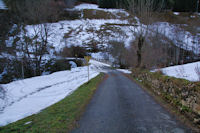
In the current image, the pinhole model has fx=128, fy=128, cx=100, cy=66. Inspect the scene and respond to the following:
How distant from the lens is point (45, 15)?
2748cm

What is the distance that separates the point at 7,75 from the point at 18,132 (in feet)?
77.9

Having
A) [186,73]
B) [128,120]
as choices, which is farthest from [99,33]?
[128,120]

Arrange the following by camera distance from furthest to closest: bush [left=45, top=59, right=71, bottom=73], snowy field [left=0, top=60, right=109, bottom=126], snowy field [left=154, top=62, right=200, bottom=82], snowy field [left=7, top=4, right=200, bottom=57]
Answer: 1. snowy field [left=7, top=4, right=200, bottom=57]
2. bush [left=45, top=59, right=71, bottom=73]
3. snowy field [left=0, top=60, right=109, bottom=126]
4. snowy field [left=154, top=62, right=200, bottom=82]

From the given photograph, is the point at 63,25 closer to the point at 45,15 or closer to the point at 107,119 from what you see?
the point at 45,15

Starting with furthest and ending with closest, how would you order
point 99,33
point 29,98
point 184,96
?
point 99,33 → point 29,98 → point 184,96

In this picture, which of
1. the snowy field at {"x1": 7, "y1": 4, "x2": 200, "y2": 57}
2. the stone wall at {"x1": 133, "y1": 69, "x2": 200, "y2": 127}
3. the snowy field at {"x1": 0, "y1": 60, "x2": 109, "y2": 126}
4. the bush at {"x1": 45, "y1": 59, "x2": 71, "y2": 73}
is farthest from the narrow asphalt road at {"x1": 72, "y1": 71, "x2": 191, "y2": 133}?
the snowy field at {"x1": 7, "y1": 4, "x2": 200, "y2": 57}

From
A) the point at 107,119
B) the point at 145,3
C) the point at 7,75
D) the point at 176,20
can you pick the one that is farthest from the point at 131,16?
the point at 176,20

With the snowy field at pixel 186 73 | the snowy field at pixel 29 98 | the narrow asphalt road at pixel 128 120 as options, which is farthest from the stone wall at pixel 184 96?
the snowy field at pixel 29 98

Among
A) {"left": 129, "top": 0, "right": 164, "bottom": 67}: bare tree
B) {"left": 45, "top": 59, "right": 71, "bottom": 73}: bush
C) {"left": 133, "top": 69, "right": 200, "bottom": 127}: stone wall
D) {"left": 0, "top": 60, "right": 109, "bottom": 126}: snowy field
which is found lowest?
{"left": 0, "top": 60, "right": 109, "bottom": 126}: snowy field

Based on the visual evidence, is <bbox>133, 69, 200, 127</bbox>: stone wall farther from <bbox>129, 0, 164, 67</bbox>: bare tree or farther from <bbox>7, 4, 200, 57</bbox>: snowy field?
<bbox>7, 4, 200, 57</bbox>: snowy field

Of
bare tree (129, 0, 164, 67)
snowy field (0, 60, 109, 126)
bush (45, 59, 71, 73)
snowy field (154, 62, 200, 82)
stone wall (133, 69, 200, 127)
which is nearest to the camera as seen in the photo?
stone wall (133, 69, 200, 127)

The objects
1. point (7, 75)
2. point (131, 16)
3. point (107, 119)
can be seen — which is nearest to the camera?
point (107, 119)

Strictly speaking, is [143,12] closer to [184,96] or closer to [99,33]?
[184,96]

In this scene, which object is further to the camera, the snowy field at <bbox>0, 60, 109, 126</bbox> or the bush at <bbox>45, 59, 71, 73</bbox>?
the bush at <bbox>45, 59, 71, 73</bbox>
